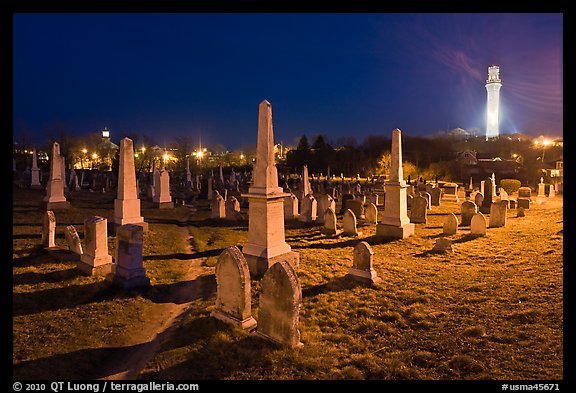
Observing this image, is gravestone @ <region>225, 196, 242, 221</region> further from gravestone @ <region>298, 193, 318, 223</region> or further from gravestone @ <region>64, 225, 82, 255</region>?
gravestone @ <region>64, 225, 82, 255</region>

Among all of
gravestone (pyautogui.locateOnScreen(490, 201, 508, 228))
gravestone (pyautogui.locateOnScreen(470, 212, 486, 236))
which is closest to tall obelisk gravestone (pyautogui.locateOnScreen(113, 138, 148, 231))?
gravestone (pyautogui.locateOnScreen(470, 212, 486, 236))

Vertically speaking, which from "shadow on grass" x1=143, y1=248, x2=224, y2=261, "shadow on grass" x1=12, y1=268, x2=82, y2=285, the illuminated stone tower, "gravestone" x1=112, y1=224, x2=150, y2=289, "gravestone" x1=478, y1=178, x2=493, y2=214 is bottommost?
"shadow on grass" x1=143, y1=248, x2=224, y2=261

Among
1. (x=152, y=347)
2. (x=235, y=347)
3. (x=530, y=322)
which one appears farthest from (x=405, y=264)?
(x=152, y=347)

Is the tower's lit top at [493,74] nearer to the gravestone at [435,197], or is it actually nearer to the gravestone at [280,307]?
the gravestone at [435,197]

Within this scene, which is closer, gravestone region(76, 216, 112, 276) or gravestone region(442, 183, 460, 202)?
gravestone region(76, 216, 112, 276)

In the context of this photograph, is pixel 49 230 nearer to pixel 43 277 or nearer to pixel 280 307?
pixel 43 277

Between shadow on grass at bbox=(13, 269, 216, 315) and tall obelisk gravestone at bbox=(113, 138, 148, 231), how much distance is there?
4603mm

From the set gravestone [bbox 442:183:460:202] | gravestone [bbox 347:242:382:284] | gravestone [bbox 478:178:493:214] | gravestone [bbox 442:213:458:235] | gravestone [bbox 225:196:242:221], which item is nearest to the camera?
gravestone [bbox 347:242:382:284]

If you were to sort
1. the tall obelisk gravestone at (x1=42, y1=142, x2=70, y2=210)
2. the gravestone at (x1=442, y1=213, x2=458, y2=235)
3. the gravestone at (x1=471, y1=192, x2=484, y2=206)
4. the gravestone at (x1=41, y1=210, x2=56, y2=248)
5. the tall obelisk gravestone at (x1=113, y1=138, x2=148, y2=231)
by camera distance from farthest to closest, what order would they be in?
the gravestone at (x1=471, y1=192, x2=484, y2=206) → the tall obelisk gravestone at (x1=42, y1=142, x2=70, y2=210) → the gravestone at (x1=442, y1=213, x2=458, y2=235) → the tall obelisk gravestone at (x1=113, y1=138, x2=148, y2=231) → the gravestone at (x1=41, y1=210, x2=56, y2=248)

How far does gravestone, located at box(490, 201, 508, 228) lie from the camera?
1484 centimetres

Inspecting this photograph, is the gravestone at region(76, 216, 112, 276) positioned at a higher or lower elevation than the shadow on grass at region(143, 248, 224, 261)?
higher

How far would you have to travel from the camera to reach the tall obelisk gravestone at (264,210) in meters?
8.44

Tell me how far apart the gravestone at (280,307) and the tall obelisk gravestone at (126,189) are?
9111mm

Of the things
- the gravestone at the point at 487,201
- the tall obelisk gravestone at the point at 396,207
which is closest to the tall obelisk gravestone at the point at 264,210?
the tall obelisk gravestone at the point at 396,207
